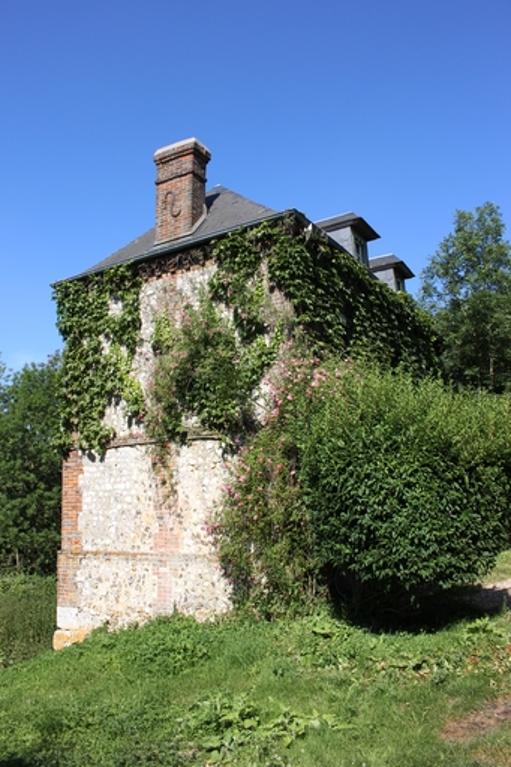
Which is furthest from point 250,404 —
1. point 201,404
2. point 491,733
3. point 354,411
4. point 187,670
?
point 491,733

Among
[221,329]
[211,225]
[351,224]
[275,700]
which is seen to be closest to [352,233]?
[351,224]

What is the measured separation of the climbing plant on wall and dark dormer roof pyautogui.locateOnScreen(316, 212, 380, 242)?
15.7ft

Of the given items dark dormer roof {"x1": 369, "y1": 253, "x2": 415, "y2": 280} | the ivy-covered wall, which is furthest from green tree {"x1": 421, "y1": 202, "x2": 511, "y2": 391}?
the ivy-covered wall

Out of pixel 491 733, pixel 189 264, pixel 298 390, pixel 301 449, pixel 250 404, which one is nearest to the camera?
pixel 491 733

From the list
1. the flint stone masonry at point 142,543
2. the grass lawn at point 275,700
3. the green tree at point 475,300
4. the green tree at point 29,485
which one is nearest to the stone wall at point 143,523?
the flint stone masonry at point 142,543

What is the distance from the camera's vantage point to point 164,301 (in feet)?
38.1

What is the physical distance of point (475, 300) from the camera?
81.4 ft

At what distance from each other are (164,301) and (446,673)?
7.85 meters

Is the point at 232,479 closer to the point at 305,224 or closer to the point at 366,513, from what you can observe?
the point at 366,513

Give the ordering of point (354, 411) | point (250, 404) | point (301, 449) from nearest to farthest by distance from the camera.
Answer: point (354, 411) < point (301, 449) < point (250, 404)

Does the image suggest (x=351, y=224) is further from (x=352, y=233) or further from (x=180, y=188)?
(x=180, y=188)

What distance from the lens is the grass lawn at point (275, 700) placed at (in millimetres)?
5016

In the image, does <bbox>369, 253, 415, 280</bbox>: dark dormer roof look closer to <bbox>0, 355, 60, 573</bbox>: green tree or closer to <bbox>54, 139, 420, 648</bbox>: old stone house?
<bbox>54, 139, 420, 648</bbox>: old stone house

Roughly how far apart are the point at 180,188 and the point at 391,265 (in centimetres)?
624
